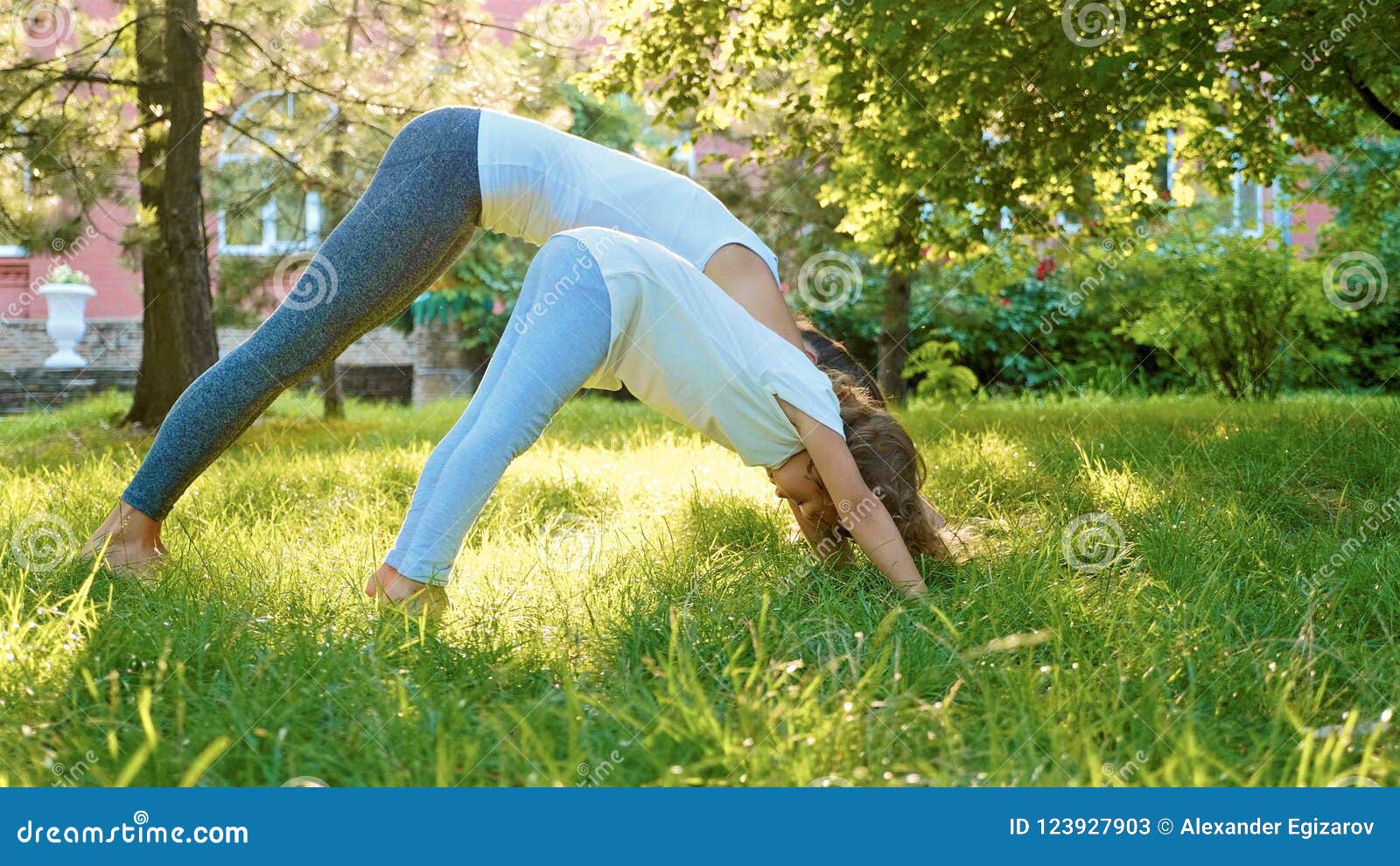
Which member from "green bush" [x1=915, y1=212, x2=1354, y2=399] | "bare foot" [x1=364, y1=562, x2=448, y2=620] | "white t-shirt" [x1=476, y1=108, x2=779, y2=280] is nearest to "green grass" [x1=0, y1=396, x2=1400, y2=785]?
"bare foot" [x1=364, y1=562, x2=448, y2=620]

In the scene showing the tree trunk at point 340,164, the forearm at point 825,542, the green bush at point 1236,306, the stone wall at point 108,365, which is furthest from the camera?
the stone wall at point 108,365

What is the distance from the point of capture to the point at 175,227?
20.0 ft

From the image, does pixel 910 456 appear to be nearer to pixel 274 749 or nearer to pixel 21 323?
pixel 274 749

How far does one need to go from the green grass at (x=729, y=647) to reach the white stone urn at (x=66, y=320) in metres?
8.52

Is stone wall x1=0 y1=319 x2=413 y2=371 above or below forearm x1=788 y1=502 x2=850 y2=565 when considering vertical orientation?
below

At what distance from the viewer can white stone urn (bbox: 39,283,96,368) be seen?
1111 cm

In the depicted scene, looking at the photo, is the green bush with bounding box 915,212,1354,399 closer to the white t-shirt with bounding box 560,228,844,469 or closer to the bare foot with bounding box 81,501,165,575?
the white t-shirt with bounding box 560,228,844,469

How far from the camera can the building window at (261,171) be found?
6578 millimetres

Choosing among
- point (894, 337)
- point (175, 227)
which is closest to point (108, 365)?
point (175, 227)

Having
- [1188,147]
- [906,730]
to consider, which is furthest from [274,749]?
[1188,147]

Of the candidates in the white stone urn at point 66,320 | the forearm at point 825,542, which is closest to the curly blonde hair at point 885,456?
the forearm at point 825,542

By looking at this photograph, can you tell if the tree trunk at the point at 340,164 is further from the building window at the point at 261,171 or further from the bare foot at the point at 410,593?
the bare foot at the point at 410,593

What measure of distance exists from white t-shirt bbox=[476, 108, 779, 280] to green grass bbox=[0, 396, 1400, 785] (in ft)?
2.47

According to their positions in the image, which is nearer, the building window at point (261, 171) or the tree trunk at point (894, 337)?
the building window at point (261, 171)
